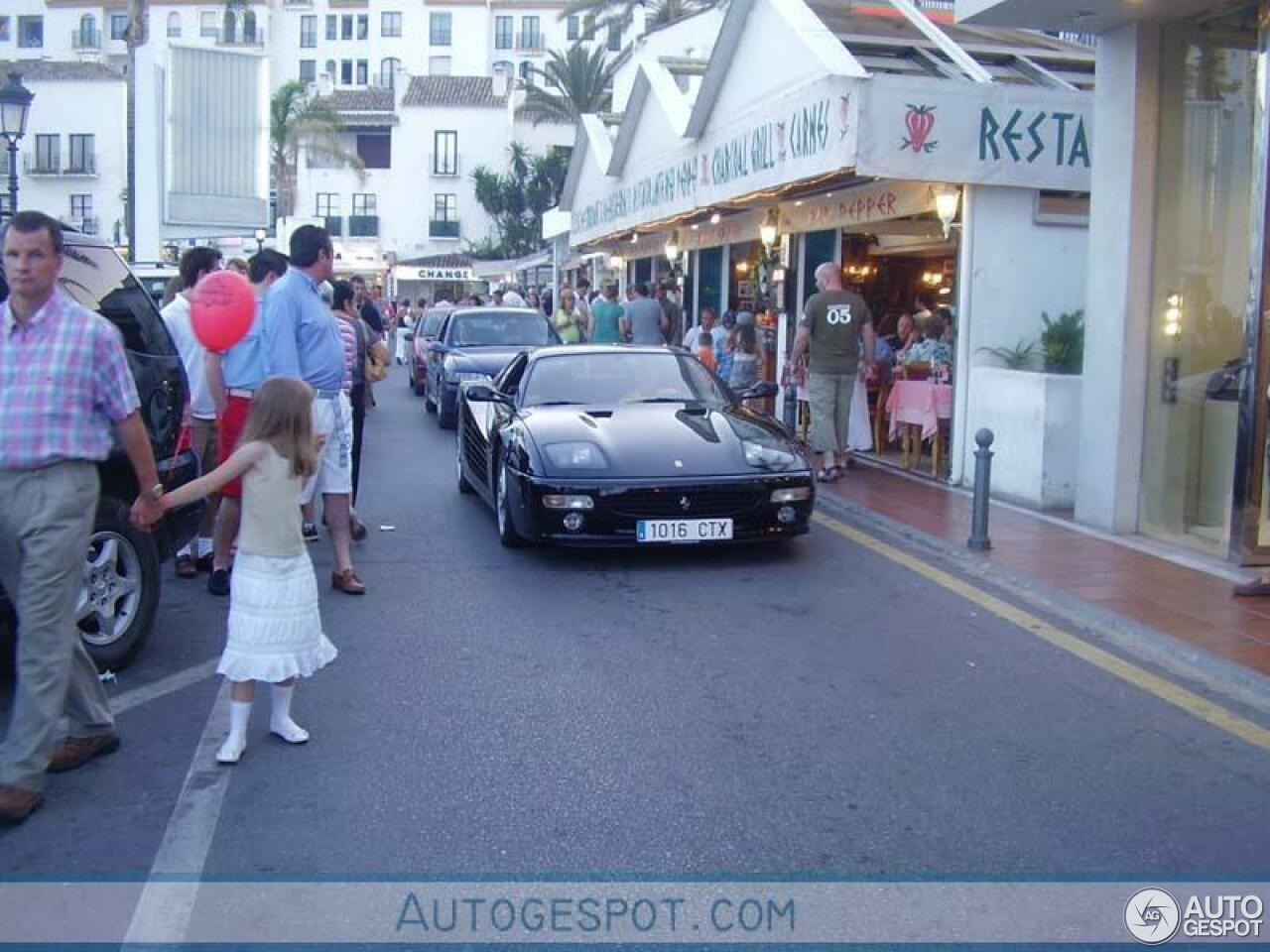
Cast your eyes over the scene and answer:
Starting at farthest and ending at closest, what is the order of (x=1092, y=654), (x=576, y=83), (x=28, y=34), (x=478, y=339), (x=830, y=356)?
(x=28, y=34) < (x=576, y=83) < (x=478, y=339) < (x=830, y=356) < (x=1092, y=654)

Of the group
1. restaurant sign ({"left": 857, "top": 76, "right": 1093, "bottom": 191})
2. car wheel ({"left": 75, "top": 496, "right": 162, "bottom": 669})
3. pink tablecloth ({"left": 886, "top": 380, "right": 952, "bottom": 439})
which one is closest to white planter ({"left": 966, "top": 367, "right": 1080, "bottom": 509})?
pink tablecloth ({"left": 886, "top": 380, "right": 952, "bottom": 439})

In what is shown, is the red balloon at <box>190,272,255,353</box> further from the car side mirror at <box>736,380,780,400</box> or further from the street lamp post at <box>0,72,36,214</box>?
the street lamp post at <box>0,72,36,214</box>

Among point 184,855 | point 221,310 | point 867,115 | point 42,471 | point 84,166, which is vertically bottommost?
point 184,855

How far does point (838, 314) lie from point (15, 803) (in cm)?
890

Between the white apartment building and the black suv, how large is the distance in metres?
57.5

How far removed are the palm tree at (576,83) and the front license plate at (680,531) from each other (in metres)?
48.0

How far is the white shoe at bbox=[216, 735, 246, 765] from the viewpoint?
483 centimetres

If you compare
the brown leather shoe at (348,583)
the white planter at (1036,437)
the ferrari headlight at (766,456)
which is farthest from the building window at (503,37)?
the brown leather shoe at (348,583)

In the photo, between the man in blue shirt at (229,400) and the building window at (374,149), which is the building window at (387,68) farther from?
the man in blue shirt at (229,400)

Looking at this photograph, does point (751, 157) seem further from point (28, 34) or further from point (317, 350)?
point (28, 34)

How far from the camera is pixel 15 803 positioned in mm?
4246

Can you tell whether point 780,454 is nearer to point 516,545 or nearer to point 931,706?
point 516,545

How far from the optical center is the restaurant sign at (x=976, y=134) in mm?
11711

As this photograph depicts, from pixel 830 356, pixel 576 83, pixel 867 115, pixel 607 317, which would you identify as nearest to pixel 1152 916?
pixel 830 356
